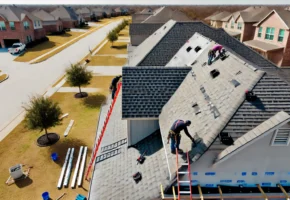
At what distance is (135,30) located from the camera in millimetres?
46719

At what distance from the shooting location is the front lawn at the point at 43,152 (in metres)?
15.6

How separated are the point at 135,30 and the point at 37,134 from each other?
1245 inches

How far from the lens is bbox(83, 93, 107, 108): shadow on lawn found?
1109 inches

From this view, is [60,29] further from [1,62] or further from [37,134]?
[37,134]

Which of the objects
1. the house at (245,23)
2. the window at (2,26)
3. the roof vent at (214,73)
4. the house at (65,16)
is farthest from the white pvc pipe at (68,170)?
the house at (65,16)

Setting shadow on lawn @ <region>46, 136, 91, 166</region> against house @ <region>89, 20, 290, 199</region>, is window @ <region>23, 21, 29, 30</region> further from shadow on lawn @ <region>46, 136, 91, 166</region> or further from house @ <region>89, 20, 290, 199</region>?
house @ <region>89, 20, 290, 199</region>

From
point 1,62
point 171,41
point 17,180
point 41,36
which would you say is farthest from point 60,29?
point 17,180

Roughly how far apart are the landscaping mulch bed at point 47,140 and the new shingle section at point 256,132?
16.1 metres

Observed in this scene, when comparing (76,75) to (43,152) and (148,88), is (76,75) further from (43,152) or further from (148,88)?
(148,88)

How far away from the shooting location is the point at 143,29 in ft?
154

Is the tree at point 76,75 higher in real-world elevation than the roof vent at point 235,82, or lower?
lower

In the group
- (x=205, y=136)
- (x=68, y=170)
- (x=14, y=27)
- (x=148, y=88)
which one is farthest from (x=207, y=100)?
(x=14, y=27)

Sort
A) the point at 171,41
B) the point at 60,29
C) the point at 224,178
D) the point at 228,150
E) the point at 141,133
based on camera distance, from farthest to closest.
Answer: the point at 60,29
the point at 171,41
the point at 141,133
the point at 224,178
the point at 228,150

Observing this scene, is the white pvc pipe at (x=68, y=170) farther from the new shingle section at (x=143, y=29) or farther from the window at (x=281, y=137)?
the new shingle section at (x=143, y=29)
